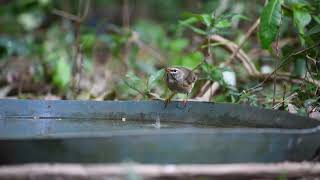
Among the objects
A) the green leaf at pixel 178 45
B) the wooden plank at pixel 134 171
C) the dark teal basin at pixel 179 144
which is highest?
the green leaf at pixel 178 45

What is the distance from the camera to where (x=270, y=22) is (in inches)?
169

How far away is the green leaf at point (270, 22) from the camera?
14.0 ft

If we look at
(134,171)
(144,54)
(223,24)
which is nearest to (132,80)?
(223,24)

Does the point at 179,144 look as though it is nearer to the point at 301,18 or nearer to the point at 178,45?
the point at 301,18

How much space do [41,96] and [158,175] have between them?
12.7 ft

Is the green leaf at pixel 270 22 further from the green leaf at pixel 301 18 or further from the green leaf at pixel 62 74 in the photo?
the green leaf at pixel 62 74

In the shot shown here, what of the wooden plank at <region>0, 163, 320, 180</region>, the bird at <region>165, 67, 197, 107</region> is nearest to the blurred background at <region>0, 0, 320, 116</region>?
the bird at <region>165, 67, 197, 107</region>

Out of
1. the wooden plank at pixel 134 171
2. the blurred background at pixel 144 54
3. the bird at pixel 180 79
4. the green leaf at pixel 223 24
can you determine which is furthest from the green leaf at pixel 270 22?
the wooden plank at pixel 134 171

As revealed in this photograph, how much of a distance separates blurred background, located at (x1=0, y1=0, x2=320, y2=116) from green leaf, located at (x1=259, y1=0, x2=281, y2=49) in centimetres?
13

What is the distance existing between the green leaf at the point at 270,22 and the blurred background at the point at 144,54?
4.9 inches

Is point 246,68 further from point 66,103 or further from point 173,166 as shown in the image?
point 173,166

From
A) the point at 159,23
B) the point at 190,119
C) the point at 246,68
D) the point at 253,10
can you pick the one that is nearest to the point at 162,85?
the point at 246,68

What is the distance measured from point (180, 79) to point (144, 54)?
4560mm

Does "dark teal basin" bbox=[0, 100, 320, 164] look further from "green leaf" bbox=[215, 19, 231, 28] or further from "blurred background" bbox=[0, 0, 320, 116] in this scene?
"green leaf" bbox=[215, 19, 231, 28]
